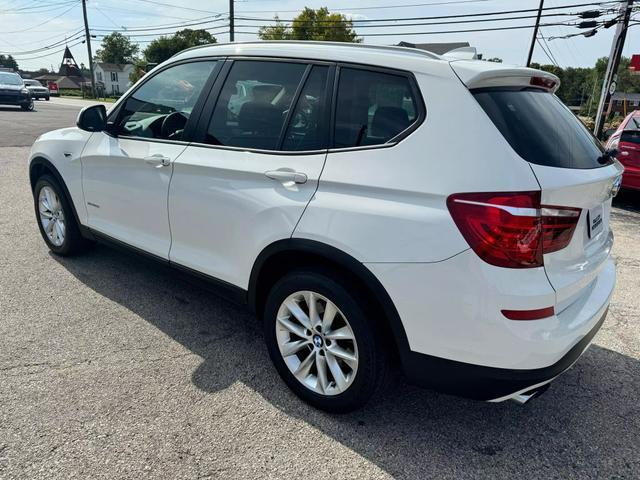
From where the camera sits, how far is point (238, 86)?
2.88 m

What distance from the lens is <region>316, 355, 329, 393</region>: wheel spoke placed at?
248 cm

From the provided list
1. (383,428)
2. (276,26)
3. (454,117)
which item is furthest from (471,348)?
(276,26)

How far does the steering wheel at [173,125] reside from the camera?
3.10m

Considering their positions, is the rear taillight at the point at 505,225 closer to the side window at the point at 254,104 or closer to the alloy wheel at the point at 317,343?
the alloy wheel at the point at 317,343

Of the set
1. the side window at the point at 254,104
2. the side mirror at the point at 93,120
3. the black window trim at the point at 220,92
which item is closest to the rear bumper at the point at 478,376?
the black window trim at the point at 220,92

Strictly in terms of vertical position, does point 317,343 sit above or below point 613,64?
below

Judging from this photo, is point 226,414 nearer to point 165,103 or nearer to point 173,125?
point 173,125

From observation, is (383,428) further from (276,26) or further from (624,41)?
(276,26)

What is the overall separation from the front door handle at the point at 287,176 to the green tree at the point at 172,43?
7685cm

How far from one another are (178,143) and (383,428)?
213 centimetres

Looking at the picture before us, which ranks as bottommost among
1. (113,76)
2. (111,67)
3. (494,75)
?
(494,75)

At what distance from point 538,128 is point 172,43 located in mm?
83049

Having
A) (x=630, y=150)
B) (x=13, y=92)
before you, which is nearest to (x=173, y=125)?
(x=630, y=150)

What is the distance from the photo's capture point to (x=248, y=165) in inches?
102
